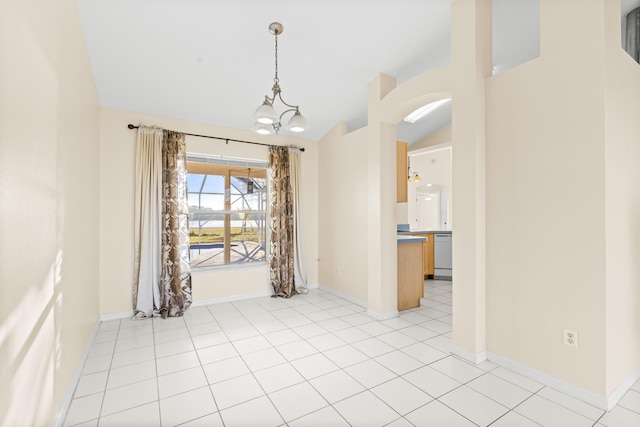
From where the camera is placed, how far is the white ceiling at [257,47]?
101 inches

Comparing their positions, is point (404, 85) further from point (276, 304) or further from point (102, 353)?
point (102, 353)

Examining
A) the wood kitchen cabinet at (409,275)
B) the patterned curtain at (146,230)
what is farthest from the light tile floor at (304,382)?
the wood kitchen cabinet at (409,275)

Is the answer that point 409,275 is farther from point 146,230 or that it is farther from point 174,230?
point 146,230

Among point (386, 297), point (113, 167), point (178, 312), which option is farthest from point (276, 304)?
point (113, 167)

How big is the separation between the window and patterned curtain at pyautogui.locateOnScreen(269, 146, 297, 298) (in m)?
0.25

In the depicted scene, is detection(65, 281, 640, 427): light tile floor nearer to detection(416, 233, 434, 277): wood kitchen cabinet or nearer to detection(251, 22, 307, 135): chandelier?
detection(251, 22, 307, 135): chandelier

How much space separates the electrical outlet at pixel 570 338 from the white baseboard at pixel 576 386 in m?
0.28

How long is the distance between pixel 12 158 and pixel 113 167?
2843mm

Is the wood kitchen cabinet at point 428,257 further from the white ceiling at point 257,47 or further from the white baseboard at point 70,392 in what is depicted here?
the white baseboard at point 70,392

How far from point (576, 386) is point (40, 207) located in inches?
135

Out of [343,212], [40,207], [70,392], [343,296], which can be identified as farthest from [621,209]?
[70,392]

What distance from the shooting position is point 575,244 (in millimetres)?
1992

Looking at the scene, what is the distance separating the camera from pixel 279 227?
4.59 m

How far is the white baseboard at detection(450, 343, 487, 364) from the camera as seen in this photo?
96.7 inches
